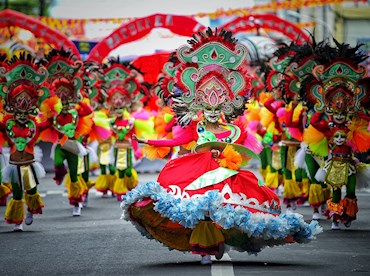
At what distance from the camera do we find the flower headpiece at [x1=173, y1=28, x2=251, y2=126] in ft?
43.7

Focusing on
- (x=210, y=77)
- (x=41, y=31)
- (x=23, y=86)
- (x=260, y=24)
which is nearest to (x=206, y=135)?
(x=210, y=77)

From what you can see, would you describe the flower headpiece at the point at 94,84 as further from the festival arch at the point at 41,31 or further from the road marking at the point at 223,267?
the road marking at the point at 223,267

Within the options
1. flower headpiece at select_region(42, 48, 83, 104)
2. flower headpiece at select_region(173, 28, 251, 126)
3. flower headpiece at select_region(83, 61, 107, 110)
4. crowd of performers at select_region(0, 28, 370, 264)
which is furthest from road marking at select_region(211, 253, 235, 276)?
flower headpiece at select_region(83, 61, 107, 110)

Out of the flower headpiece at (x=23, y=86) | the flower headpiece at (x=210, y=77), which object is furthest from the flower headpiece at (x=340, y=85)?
the flower headpiece at (x=23, y=86)

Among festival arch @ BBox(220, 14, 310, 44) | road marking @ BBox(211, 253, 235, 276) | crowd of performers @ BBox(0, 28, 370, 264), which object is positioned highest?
festival arch @ BBox(220, 14, 310, 44)

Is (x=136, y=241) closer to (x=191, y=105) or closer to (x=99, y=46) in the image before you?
(x=191, y=105)

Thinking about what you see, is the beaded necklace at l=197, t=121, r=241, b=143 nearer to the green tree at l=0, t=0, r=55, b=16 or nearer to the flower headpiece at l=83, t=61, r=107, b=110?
the flower headpiece at l=83, t=61, r=107, b=110

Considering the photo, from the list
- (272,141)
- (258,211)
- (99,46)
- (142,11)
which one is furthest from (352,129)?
(142,11)

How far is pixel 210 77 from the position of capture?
525 inches

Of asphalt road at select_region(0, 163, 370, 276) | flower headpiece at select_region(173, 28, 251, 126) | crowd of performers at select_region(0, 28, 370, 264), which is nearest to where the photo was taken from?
asphalt road at select_region(0, 163, 370, 276)

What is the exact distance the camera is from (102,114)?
23.0 m

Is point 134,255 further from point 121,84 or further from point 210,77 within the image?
point 121,84

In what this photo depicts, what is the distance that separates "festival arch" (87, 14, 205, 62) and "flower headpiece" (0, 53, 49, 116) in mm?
9666

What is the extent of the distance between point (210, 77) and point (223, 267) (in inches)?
92.8
